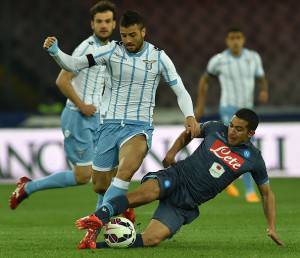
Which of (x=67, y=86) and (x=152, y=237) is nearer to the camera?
(x=152, y=237)

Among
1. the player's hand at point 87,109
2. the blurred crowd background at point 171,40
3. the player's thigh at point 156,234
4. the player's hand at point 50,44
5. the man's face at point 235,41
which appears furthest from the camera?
the blurred crowd background at point 171,40

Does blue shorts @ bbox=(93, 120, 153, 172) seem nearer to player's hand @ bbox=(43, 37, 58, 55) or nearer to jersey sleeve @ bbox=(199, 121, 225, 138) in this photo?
jersey sleeve @ bbox=(199, 121, 225, 138)

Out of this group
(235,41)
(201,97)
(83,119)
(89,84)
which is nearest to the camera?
(89,84)

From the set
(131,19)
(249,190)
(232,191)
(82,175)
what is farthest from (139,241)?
(232,191)

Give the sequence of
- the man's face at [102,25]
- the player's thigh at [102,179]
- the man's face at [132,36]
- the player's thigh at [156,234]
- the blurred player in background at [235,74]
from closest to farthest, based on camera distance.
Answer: the player's thigh at [156,234] → the man's face at [132,36] → the player's thigh at [102,179] → the man's face at [102,25] → the blurred player in background at [235,74]

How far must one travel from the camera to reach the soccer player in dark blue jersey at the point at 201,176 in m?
9.16

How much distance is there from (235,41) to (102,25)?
357 centimetres

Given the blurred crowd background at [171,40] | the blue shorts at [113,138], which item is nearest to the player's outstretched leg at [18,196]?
the blue shorts at [113,138]

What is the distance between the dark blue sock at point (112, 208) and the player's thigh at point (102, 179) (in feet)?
2.18

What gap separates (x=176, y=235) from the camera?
10.1 metres

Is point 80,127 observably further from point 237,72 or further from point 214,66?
point 237,72

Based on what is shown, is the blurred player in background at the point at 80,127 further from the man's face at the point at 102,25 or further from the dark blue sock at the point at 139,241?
the dark blue sock at the point at 139,241

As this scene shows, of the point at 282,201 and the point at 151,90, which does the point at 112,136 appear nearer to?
the point at 151,90

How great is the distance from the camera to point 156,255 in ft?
28.3
